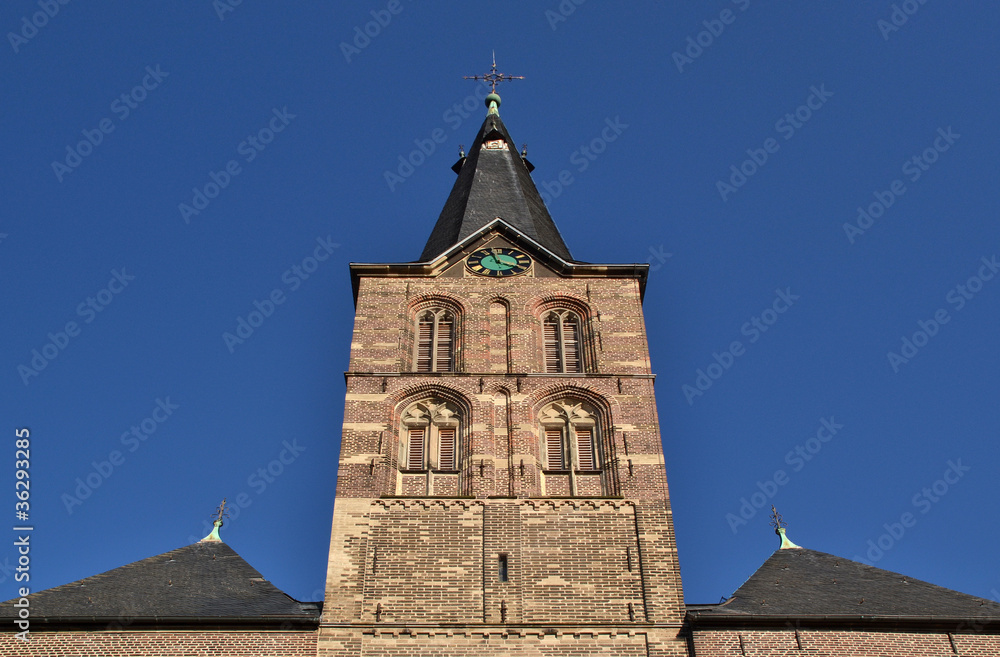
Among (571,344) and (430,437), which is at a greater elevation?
(571,344)

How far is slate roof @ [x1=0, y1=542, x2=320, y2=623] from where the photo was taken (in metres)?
17.8

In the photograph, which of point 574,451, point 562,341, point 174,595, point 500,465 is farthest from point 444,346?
point 174,595

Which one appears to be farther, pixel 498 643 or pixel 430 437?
pixel 430 437

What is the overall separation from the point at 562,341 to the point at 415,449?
472 cm

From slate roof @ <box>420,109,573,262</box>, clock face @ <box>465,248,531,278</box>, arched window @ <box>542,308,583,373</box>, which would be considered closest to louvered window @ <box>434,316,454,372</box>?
clock face @ <box>465,248,531,278</box>

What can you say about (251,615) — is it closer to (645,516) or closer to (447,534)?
(447,534)

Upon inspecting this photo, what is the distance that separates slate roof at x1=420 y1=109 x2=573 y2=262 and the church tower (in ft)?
0.89

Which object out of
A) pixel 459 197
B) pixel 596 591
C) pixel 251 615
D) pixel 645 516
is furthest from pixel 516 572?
pixel 459 197

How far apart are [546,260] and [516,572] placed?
9.92m

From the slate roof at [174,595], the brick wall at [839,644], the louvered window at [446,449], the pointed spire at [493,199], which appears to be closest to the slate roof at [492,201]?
the pointed spire at [493,199]

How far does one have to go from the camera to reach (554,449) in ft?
70.4

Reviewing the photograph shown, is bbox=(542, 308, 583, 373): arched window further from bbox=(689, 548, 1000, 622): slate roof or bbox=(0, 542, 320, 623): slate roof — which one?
bbox=(0, 542, 320, 623): slate roof

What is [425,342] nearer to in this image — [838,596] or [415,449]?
[415,449]

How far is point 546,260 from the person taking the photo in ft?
86.4
